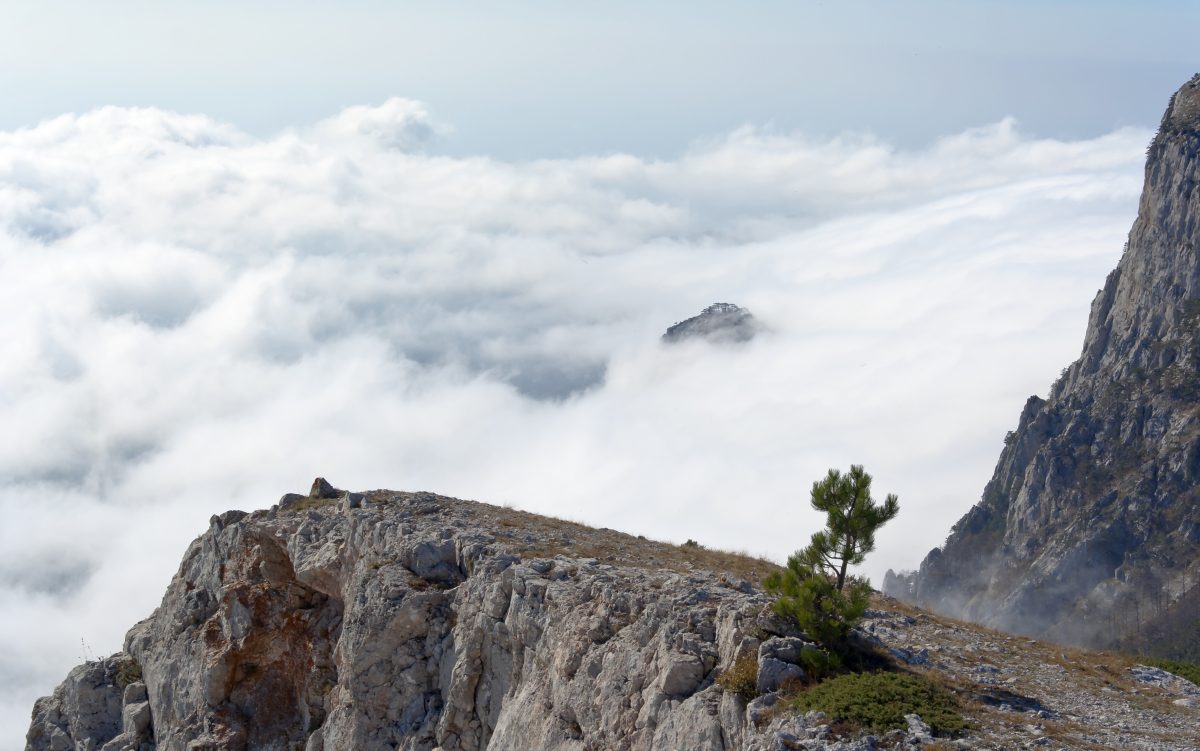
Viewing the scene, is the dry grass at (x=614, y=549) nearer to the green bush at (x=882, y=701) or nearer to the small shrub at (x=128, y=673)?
the green bush at (x=882, y=701)

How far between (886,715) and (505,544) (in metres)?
17.5

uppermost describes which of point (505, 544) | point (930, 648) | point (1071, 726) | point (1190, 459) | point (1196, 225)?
point (1196, 225)

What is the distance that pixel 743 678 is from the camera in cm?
2522

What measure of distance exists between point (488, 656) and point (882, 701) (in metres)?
14.7

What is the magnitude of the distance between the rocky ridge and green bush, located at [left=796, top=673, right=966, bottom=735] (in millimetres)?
379

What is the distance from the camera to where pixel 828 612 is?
2677cm

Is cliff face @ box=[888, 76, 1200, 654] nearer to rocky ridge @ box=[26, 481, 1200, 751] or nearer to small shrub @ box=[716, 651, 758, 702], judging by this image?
rocky ridge @ box=[26, 481, 1200, 751]

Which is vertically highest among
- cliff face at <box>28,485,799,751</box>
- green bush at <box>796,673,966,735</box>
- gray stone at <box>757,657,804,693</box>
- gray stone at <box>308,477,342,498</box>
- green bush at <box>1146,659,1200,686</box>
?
gray stone at <box>308,477,342,498</box>

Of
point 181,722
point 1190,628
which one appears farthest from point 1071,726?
point 1190,628

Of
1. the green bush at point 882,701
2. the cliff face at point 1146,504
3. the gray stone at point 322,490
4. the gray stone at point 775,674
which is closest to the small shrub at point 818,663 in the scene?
the gray stone at point 775,674

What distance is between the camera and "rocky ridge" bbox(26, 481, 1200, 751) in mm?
25688

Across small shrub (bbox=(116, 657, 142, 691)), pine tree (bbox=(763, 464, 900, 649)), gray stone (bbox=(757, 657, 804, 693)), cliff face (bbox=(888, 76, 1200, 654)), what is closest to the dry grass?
pine tree (bbox=(763, 464, 900, 649))

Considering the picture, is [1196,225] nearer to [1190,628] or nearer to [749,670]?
[1190,628]

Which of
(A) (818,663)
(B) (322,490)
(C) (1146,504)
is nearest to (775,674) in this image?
(A) (818,663)
